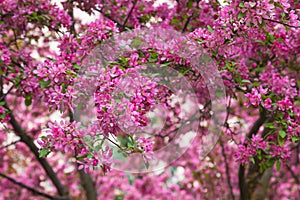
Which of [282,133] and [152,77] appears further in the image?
[282,133]

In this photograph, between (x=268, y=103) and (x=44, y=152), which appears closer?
(x=44, y=152)

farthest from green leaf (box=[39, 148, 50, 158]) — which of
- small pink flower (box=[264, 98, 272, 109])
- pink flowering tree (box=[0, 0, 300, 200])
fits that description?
small pink flower (box=[264, 98, 272, 109])

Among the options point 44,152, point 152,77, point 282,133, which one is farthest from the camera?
point 282,133

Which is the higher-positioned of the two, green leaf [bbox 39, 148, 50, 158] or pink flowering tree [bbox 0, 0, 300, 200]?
pink flowering tree [bbox 0, 0, 300, 200]

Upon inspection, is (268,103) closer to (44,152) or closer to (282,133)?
(282,133)

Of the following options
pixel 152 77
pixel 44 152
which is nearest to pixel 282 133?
pixel 152 77

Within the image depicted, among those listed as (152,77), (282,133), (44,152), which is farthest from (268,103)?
(44,152)

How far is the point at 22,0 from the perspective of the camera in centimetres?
276

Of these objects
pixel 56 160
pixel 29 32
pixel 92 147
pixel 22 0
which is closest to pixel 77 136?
pixel 92 147

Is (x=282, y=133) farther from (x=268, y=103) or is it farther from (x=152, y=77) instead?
(x=152, y=77)

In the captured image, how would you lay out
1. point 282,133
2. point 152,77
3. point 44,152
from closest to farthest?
point 44,152, point 152,77, point 282,133

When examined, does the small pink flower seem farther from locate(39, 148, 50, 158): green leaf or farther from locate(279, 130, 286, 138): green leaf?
locate(39, 148, 50, 158): green leaf

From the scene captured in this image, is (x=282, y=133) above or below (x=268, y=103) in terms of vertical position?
below

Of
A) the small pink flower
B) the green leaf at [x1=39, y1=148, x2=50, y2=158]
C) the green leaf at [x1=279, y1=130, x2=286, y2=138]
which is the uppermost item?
the small pink flower
